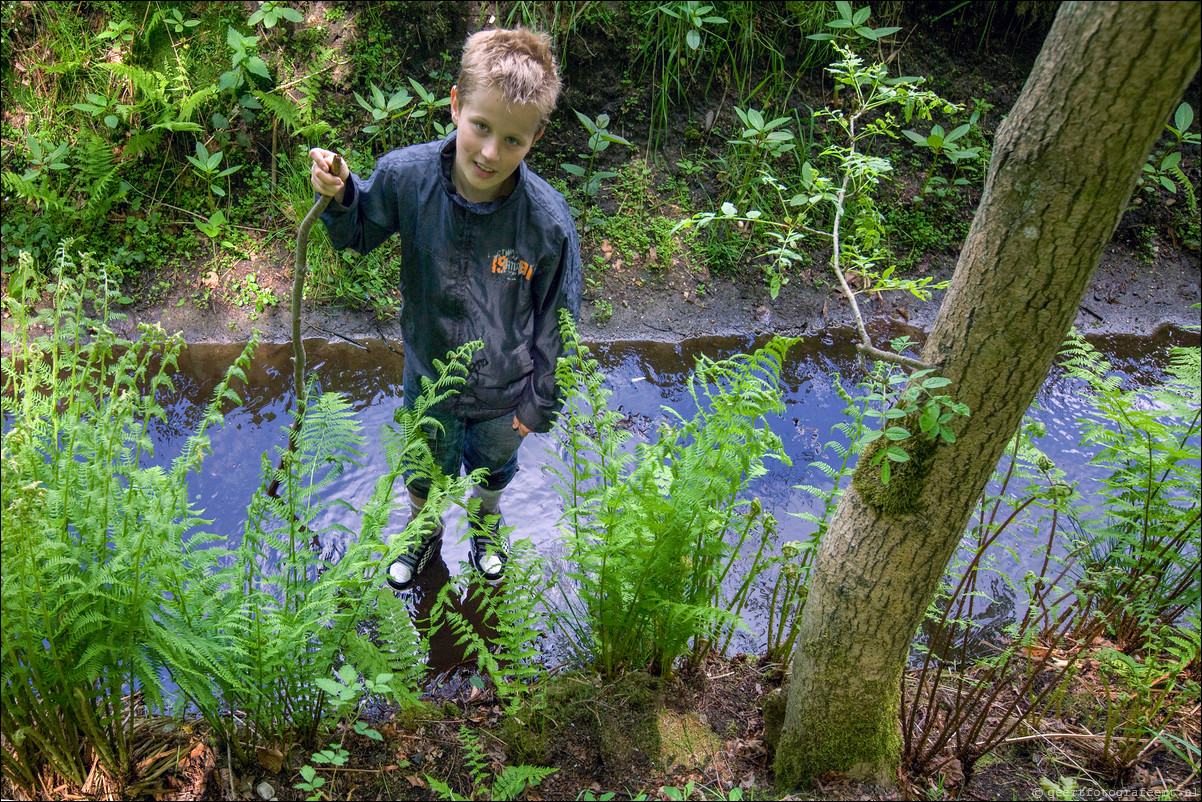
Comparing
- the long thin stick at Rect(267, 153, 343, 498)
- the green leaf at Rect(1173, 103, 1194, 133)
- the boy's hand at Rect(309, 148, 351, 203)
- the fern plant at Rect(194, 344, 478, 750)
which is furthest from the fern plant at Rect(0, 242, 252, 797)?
the green leaf at Rect(1173, 103, 1194, 133)

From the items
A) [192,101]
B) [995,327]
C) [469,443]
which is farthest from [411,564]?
[192,101]

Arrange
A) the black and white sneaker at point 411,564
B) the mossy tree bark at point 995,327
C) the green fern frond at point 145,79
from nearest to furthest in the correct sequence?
the mossy tree bark at point 995,327
the black and white sneaker at point 411,564
the green fern frond at point 145,79

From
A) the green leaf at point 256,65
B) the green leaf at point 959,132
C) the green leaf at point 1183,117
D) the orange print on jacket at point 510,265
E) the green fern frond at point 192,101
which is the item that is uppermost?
the green leaf at point 1183,117

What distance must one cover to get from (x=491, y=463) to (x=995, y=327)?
7.72 ft

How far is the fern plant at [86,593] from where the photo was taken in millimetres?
1903

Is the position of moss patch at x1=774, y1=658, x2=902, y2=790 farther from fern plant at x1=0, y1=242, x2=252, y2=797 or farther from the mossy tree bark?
fern plant at x1=0, y1=242, x2=252, y2=797

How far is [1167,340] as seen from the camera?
5.58 meters

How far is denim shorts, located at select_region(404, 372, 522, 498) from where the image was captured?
10.7ft

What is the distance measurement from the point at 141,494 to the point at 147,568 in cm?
30

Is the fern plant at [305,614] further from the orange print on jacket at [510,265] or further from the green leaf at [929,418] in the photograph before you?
the green leaf at [929,418]

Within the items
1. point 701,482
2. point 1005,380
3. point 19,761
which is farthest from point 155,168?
point 1005,380

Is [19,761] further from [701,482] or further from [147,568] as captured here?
[701,482]

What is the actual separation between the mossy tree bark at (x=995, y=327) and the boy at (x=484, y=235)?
117 cm

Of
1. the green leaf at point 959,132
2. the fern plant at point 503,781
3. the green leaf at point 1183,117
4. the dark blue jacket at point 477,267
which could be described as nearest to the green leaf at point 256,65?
the dark blue jacket at point 477,267
